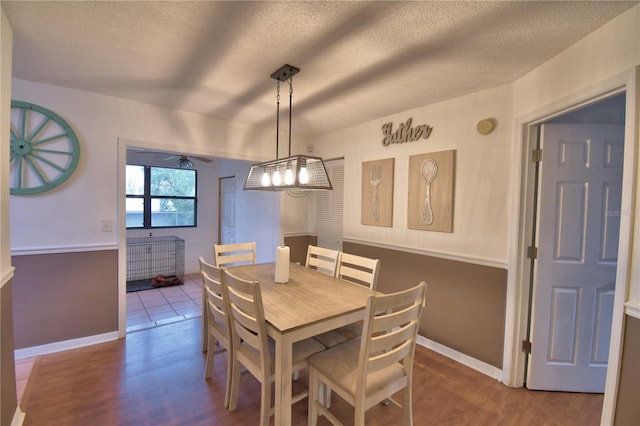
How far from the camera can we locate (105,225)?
2738 mm

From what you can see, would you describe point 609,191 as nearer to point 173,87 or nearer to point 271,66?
point 271,66

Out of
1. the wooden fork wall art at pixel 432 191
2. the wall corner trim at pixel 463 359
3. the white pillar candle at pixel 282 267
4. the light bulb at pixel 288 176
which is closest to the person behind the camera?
the light bulb at pixel 288 176

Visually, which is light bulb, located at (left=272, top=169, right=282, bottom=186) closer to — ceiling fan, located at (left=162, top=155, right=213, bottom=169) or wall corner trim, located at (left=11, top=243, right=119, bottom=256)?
wall corner trim, located at (left=11, top=243, right=119, bottom=256)

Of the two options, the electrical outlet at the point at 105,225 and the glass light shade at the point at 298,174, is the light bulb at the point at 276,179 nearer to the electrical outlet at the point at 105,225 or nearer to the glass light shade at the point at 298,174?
the glass light shade at the point at 298,174

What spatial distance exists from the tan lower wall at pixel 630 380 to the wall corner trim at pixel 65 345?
3.71m

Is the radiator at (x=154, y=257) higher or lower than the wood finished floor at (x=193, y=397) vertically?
higher

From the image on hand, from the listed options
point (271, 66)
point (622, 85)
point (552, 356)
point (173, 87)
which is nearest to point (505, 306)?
point (552, 356)

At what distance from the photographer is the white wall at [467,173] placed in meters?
2.29

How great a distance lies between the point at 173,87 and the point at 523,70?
2.79 metres

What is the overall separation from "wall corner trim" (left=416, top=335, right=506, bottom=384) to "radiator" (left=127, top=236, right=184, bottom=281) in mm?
4043

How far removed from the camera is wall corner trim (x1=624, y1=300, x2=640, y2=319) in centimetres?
125

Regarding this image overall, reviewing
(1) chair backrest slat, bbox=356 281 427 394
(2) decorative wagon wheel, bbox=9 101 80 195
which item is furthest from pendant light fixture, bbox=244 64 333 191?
(2) decorative wagon wheel, bbox=9 101 80 195

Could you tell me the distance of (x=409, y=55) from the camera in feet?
6.24

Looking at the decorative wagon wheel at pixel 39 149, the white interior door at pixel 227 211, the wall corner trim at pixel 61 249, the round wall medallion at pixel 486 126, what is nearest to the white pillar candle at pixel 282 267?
the wall corner trim at pixel 61 249
